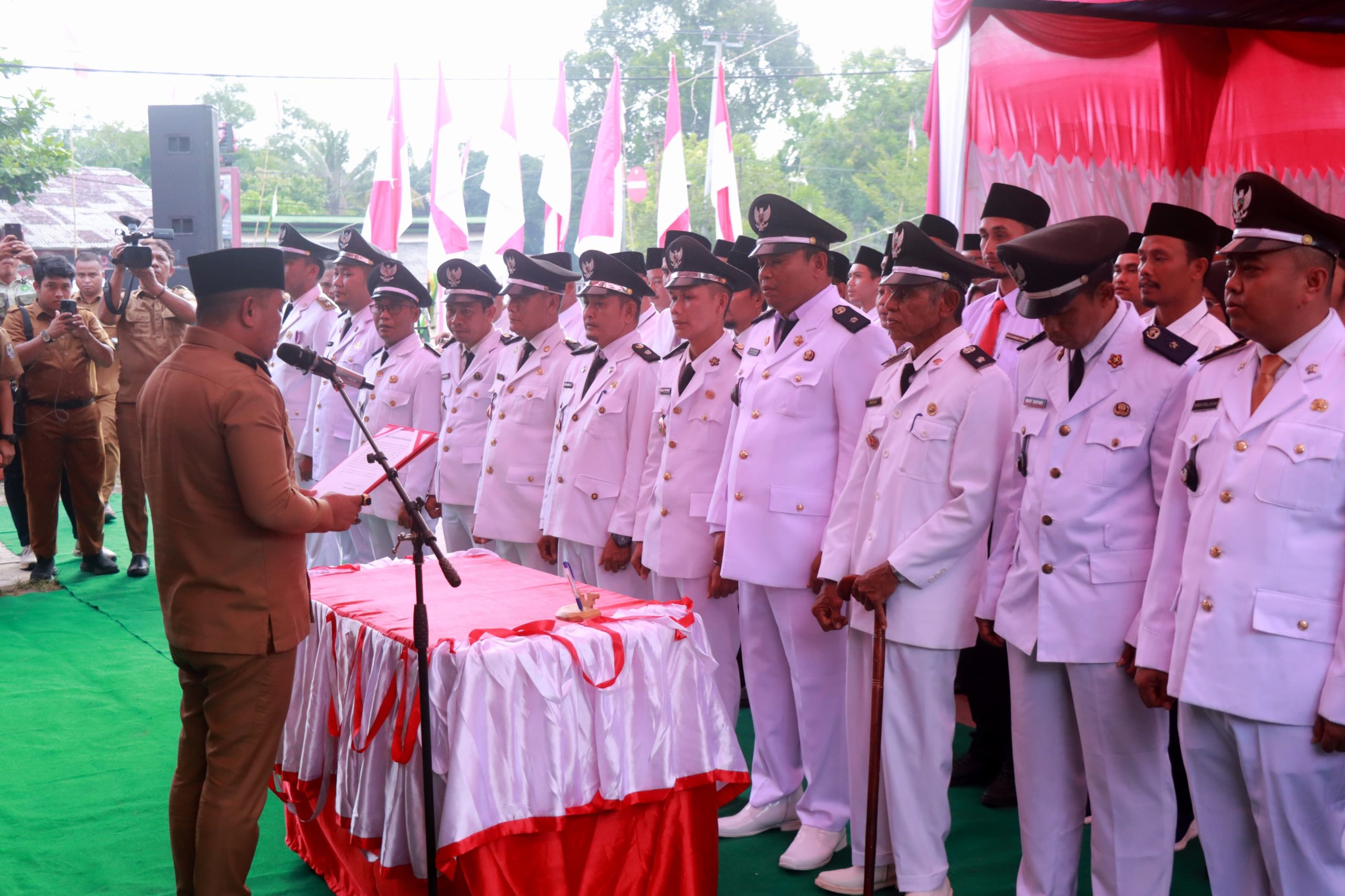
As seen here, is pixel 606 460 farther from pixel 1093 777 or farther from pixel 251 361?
pixel 1093 777

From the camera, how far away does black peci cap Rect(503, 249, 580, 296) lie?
475cm

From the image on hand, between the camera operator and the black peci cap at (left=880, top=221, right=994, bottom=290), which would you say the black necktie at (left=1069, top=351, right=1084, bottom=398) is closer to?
the black peci cap at (left=880, top=221, right=994, bottom=290)

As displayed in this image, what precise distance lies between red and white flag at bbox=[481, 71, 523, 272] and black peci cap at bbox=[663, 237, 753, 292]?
282 inches

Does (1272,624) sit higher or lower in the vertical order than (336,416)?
lower

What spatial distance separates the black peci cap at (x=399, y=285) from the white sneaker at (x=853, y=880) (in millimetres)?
3477

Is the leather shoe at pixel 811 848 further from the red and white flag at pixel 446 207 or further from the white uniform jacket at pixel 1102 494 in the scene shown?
the red and white flag at pixel 446 207

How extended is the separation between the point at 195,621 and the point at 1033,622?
1966 millimetres

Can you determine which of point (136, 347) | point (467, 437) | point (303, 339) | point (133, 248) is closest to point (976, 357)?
point (467, 437)

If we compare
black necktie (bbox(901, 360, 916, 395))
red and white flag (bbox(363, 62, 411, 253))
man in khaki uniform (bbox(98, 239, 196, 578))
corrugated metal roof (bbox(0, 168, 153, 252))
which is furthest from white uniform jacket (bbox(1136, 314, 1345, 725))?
corrugated metal roof (bbox(0, 168, 153, 252))

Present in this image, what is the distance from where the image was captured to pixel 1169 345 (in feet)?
8.70

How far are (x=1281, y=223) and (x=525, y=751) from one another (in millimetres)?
1984

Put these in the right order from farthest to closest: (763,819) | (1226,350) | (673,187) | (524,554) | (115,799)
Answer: (673,187) < (524,554) < (115,799) < (763,819) < (1226,350)

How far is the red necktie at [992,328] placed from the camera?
170 inches

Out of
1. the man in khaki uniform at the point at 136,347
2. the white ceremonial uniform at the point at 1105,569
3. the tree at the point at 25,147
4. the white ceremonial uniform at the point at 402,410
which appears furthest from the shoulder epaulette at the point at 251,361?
the tree at the point at 25,147
